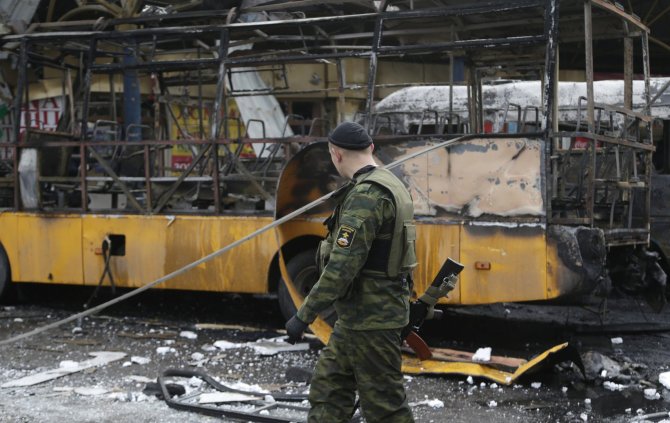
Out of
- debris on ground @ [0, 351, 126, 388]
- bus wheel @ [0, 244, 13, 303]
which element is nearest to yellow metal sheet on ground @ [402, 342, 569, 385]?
debris on ground @ [0, 351, 126, 388]

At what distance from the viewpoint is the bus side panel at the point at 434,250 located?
23.1 feet

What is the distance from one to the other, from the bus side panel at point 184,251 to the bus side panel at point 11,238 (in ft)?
3.26

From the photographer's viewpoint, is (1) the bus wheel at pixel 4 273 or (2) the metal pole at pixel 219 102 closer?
(2) the metal pole at pixel 219 102

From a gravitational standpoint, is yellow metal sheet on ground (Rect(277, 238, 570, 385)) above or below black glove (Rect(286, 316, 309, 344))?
below

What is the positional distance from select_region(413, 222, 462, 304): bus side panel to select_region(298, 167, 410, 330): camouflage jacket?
3004 millimetres

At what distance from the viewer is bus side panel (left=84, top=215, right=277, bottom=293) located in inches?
323

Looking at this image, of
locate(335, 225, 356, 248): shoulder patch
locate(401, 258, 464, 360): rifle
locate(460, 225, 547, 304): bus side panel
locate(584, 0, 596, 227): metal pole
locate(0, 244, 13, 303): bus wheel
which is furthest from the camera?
locate(0, 244, 13, 303): bus wheel

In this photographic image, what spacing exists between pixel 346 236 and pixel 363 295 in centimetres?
34

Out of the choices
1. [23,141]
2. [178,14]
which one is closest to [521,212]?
[178,14]

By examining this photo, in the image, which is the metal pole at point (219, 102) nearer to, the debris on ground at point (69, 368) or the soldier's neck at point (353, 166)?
the debris on ground at point (69, 368)

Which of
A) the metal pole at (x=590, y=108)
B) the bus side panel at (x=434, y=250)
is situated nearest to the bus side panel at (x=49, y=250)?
the bus side panel at (x=434, y=250)

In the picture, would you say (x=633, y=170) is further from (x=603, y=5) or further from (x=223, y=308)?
(x=223, y=308)

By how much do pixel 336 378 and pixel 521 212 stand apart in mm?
3255

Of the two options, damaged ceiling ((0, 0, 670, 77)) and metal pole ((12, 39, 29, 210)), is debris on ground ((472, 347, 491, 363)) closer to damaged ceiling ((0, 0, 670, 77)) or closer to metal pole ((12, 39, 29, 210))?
damaged ceiling ((0, 0, 670, 77))
